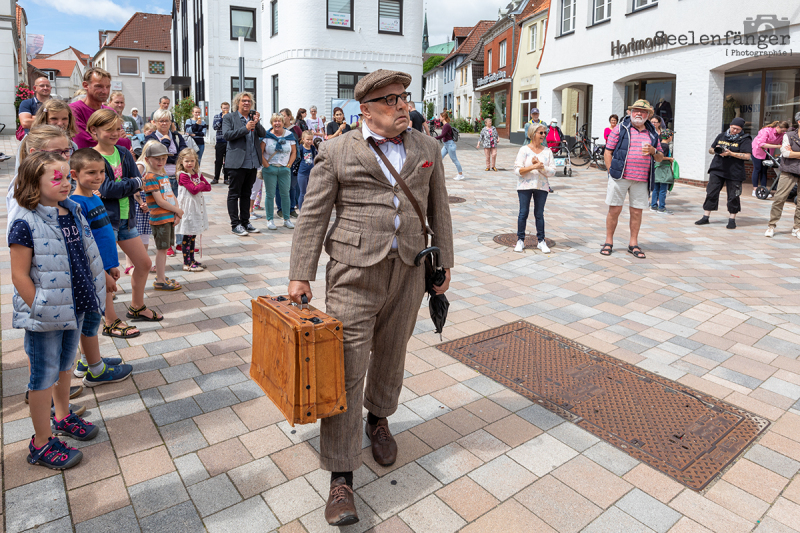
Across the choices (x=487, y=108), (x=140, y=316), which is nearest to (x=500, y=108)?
(x=487, y=108)

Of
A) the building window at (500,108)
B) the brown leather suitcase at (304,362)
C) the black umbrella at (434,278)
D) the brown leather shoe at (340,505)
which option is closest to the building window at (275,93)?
the building window at (500,108)

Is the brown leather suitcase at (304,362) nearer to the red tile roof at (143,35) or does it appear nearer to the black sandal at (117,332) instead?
the black sandal at (117,332)

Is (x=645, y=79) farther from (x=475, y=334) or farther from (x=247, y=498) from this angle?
(x=247, y=498)

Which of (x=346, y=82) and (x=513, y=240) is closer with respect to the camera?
(x=513, y=240)

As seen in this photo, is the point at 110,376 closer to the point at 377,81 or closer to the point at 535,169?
the point at 377,81

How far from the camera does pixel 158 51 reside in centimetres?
5925

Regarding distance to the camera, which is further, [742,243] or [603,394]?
[742,243]

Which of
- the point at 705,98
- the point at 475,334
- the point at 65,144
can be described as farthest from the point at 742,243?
the point at 65,144

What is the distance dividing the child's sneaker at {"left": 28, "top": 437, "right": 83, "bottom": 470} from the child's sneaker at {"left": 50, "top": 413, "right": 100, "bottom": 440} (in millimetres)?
185

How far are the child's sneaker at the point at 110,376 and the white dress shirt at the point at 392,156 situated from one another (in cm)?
238

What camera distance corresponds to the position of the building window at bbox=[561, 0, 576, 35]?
2155cm

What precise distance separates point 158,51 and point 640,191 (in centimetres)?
6164

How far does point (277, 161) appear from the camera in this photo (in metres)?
9.49

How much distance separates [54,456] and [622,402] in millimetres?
3373
